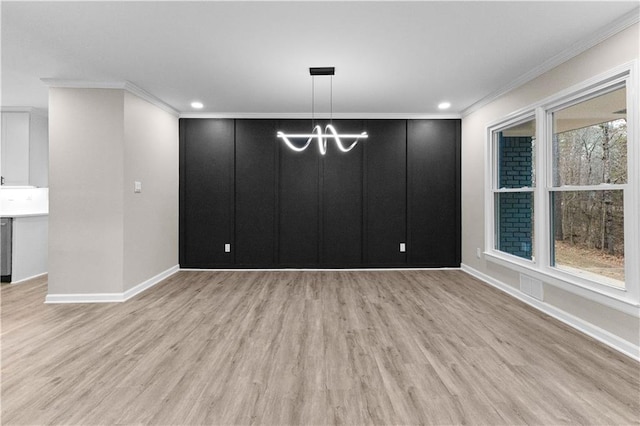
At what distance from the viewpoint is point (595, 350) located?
2.57 metres

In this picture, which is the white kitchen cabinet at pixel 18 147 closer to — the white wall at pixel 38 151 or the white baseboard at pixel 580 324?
the white wall at pixel 38 151

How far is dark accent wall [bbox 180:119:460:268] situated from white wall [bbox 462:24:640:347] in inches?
12.2

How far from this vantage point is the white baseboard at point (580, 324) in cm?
251

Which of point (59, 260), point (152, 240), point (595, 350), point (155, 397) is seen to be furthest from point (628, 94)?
point (59, 260)

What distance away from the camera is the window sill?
2539 millimetres

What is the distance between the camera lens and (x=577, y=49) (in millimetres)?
2998

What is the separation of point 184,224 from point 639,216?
18.4 ft

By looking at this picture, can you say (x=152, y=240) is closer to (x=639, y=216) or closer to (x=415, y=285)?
(x=415, y=285)

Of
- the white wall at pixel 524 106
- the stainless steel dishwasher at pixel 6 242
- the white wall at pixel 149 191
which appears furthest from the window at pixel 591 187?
the stainless steel dishwasher at pixel 6 242

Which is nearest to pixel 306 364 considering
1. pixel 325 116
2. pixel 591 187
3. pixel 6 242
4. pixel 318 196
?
pixel 591 187

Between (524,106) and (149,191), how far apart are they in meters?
4.94

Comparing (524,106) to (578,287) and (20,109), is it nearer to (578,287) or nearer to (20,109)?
(578,287)

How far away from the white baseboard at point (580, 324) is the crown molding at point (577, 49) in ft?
8.09

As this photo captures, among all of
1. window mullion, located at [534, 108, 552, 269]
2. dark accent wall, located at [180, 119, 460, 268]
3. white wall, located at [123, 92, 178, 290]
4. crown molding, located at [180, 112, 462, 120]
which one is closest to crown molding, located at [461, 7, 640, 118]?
window mullion, located at [534, 108, 552, 269]
